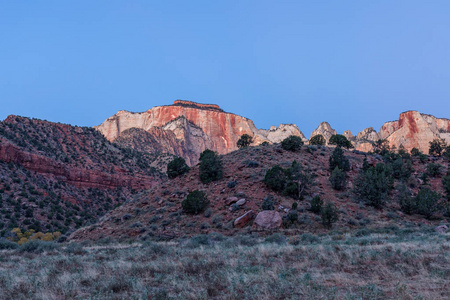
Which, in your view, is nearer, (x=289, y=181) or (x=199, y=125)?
(x=289, y=181)

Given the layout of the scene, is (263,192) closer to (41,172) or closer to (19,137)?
(41,172)

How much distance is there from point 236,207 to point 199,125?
11629cm

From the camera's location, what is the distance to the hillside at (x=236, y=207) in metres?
24.7

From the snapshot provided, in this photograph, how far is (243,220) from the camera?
79.8ft

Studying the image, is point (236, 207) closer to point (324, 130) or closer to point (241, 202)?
point (241, 202)

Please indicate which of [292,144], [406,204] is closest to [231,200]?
[406,204]

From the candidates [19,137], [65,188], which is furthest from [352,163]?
[19,137]

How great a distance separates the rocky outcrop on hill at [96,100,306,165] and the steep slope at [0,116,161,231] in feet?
197

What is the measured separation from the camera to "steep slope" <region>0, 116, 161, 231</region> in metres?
41.8

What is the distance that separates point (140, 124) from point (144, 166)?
75792 mm

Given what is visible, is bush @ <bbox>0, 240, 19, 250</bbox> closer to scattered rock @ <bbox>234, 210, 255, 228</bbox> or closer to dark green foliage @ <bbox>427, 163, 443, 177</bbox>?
scattered rock @ <bbox>234, 210, 255, 228</bbox>

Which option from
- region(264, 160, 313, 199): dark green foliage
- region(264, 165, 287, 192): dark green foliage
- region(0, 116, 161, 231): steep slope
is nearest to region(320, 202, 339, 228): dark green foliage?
region(264, 160, 313, 199): dark green foliage

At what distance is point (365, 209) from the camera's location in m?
27.7

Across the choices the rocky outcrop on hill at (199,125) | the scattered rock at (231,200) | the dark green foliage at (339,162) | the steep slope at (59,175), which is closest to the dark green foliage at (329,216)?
the scattered rock at (231,200)
